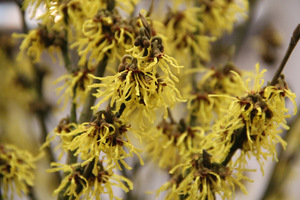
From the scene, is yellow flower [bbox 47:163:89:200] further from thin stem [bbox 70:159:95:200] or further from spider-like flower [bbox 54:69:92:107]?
spider-like flower [bbox 54:69:92:107]

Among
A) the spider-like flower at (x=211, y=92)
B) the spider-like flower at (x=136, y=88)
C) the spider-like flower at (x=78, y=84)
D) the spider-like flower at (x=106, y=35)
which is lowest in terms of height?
the spider-like flower at (x=211, y=92)

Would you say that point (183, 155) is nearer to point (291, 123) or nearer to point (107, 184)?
point (107, 184)

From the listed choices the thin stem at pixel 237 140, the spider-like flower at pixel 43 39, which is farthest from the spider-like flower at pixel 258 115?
the spider-like flower at pixel 43 39

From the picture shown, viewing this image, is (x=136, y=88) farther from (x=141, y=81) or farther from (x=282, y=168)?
(x=282, y=168)

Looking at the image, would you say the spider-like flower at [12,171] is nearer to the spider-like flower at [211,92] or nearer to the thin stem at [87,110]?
the thin stem at [87,110]

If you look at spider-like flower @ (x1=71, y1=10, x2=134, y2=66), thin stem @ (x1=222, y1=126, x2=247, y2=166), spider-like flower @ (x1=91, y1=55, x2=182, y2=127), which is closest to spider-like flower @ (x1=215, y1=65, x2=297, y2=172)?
thin stem @ (x1=222, y1=126, x2=247, y2=166)
